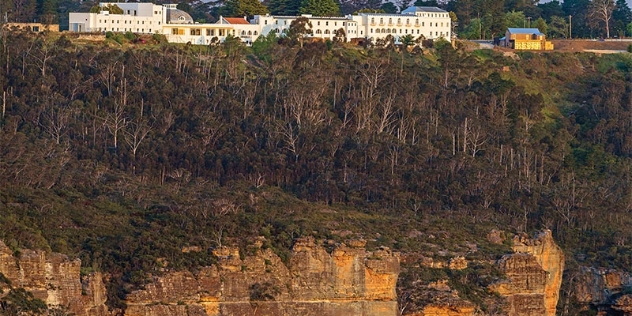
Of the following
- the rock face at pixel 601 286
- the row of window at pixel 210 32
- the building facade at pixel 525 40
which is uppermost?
the row of window at pixel 210 32

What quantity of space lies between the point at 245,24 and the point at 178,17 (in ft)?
10.2

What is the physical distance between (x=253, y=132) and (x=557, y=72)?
95.7 ft

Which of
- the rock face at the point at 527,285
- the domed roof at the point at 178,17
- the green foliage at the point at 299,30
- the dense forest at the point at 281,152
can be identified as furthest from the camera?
the domed roof at the point at 178,17

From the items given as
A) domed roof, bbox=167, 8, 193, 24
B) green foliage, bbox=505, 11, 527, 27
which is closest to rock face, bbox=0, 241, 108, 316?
domed roof, bbox=167, 8, 193, 24

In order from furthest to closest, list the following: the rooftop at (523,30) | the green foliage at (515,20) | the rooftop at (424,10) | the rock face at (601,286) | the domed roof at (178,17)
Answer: the green foliage at (515,20) < the rooftop at (523,30) < the rooftop at (424,10) < the domed roof at (178,17) < the rock face at (601,286)

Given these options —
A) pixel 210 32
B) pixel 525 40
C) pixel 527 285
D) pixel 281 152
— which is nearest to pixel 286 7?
pixel 210 32

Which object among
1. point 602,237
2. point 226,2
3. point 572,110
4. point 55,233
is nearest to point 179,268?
point 55,233

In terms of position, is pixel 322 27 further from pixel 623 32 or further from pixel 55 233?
pixel 55 233

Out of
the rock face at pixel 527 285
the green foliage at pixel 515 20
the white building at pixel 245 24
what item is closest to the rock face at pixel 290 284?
the rock face at pixel 527 285

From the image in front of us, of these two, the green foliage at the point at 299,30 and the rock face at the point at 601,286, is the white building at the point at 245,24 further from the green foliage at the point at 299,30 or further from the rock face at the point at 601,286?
the rock face at the point at 601,286

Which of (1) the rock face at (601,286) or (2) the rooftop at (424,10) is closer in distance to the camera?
(1) the rock face at (601,286)

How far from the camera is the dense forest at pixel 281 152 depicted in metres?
82.4

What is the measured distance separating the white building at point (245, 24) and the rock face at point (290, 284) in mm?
42022

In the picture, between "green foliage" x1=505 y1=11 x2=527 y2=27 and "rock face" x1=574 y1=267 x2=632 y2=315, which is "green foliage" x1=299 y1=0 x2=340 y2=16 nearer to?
"green foliage" x1=505 y1=11 x2=527 y2=27
